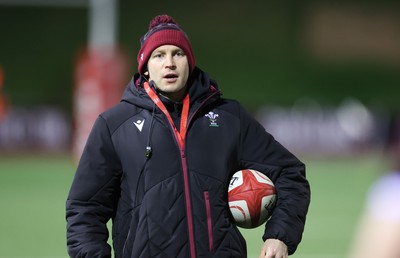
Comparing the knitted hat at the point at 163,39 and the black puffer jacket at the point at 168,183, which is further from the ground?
the knitted hat at the point at 163,39

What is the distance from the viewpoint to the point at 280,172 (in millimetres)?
3660

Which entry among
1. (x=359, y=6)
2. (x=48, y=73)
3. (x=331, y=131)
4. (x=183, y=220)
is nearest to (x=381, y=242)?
(x=183, y=220)

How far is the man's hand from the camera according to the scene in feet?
11.3

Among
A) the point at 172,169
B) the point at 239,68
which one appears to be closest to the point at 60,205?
the point at 172,169

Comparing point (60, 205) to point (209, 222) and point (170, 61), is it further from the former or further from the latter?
point (209, 222)

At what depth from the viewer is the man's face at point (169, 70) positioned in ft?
11.6

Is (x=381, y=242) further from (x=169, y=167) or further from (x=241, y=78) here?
(x=241, y=78)

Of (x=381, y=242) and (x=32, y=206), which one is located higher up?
(x=381, y=242)

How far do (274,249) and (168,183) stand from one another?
1.59ft

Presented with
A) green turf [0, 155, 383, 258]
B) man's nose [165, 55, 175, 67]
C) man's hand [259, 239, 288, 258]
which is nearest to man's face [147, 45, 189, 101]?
man's nose [165, 55, 175, 67]

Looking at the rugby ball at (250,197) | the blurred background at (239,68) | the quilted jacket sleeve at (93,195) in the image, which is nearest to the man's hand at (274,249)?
the rugby ball at (250,197)

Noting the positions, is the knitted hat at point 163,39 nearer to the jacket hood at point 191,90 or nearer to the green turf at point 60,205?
the jacket hood at point 191,90

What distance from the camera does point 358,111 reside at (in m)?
21.5

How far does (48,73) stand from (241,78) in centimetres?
531
